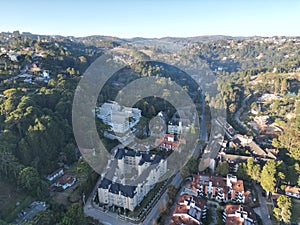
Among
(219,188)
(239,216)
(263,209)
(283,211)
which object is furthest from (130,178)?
(283,211)

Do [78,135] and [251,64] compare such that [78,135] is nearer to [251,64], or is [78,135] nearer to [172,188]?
[172,188]

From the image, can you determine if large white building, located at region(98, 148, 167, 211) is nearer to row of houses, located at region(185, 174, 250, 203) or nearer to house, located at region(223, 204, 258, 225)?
row of houses, located at region(185, 174, 250, 203)

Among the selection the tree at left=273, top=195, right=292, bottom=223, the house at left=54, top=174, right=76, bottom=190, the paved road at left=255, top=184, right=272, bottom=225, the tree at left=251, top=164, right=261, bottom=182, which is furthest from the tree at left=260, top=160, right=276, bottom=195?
the house at left=54, top=174, right=76, bottom=190

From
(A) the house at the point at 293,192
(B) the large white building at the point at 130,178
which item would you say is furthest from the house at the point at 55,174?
(A) the house at the point at 293,192

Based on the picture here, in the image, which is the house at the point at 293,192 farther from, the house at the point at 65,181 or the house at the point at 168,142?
the house at the point at 65,181

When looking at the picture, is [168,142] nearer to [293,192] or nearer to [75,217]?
[293,192]
